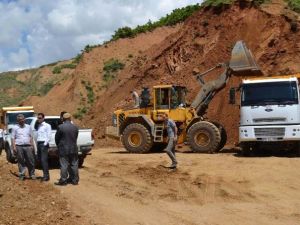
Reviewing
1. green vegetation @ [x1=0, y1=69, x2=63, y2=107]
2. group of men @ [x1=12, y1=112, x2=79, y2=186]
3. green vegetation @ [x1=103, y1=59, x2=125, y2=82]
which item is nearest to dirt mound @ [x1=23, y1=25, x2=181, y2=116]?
green vegetation @ [x1=103, y1=59, x2=125, y2=82]

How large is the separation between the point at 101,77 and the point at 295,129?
96.9 ft

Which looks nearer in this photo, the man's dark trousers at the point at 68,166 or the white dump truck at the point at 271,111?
the man's dark trousers at the point at 68,166

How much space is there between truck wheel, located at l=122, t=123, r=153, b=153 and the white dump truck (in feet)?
15.7

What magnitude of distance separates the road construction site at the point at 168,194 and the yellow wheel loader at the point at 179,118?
3216 millimetres

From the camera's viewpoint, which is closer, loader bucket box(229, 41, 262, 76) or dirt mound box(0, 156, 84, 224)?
dirt mound box(0, 156, 84, 224)

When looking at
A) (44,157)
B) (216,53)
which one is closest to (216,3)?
(216,53)

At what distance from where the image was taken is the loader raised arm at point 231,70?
2323cm

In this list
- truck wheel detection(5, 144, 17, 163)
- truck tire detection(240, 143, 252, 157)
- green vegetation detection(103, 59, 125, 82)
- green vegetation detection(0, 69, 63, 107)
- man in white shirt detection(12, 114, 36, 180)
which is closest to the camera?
man in white shirt detection(12, 114, 36, 180)

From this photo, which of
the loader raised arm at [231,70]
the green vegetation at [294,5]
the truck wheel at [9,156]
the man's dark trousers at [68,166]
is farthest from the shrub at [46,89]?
the man's dark trousers at [68,166]

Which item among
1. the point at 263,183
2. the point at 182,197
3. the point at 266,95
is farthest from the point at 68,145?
the point at 266,95

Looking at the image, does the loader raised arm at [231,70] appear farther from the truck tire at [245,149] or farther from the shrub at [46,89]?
the shrub at [46,89]

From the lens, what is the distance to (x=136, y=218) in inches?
402

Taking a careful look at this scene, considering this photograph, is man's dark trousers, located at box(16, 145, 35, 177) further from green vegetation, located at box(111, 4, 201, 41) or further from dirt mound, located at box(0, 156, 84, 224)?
green vegetation, located at box(111, 4, 201, 41)

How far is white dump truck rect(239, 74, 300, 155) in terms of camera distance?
62.8ft
